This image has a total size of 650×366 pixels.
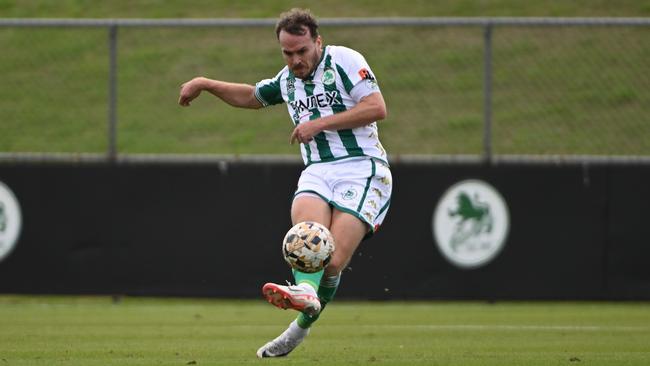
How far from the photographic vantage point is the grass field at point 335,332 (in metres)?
7.39

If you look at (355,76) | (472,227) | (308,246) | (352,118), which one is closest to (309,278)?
(308,246)

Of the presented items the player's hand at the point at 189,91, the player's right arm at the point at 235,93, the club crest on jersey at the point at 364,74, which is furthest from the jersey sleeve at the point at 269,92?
the club crest on jersey at the point at 364,74

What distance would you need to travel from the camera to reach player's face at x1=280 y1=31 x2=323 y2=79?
7.29 meters

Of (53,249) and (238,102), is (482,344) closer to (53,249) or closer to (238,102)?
(238,102)

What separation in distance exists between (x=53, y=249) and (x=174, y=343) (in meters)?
4.56

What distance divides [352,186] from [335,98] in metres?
0.55

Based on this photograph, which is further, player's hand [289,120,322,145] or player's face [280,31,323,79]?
player's face [280,31,323,79]

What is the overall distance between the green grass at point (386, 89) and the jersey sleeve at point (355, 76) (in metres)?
6.86

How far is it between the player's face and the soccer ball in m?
0.99

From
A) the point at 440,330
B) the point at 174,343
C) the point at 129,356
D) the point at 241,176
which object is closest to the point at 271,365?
the point at 129,356

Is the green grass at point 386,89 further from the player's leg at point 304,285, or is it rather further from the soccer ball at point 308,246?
the soccer ball at point 308,246

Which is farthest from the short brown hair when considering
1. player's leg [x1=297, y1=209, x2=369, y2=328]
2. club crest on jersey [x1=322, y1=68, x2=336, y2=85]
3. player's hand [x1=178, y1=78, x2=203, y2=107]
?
player's leg [x1=297, y1=209, x2=369, y2=328]

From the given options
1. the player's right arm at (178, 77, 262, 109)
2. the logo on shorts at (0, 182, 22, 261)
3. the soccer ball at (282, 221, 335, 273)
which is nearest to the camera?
the soccer ball at (282, 221, 335, 273)

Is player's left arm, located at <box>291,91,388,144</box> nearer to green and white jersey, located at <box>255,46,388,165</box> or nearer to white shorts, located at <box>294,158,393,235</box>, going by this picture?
green and white jersey, located at <box>255,46,388,165</box>
